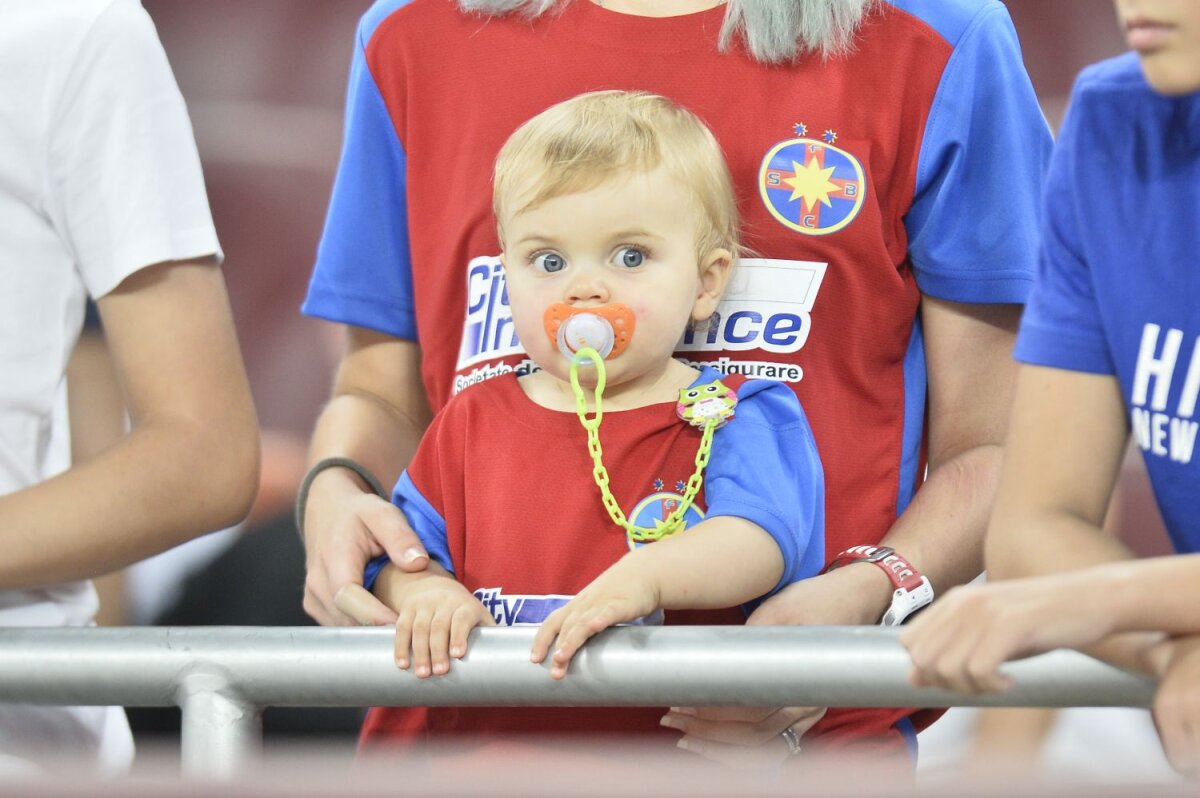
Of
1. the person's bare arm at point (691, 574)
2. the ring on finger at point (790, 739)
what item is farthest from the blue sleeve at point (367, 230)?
the ring on finger at point (790, 739)

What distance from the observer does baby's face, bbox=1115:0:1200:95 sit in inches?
45.0

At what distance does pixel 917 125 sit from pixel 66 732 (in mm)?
891

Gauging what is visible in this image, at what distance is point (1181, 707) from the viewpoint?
1.04 metres

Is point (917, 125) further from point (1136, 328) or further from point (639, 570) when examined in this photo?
point (639, 570)

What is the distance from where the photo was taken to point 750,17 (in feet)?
5.11

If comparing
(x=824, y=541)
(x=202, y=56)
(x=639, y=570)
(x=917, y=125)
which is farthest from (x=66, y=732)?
(x=202, y=56)

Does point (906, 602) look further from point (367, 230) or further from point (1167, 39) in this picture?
point (367, 230)

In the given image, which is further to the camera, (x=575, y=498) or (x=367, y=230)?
(x=367, y=230)

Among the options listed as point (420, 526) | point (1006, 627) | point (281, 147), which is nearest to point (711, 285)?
point (420, 526)

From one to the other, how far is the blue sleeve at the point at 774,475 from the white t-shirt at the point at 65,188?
487 mm

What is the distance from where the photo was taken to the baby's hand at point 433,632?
3.90ft

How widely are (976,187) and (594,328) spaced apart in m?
0.38

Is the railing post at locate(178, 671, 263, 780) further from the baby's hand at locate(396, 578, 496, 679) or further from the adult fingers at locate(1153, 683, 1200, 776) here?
the adult fingers at locate(1153, 683, 1200, 776)

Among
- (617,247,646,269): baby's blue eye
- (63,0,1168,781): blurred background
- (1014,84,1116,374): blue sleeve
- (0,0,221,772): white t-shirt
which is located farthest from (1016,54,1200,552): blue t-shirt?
(63,0,1168,781): blurred background
